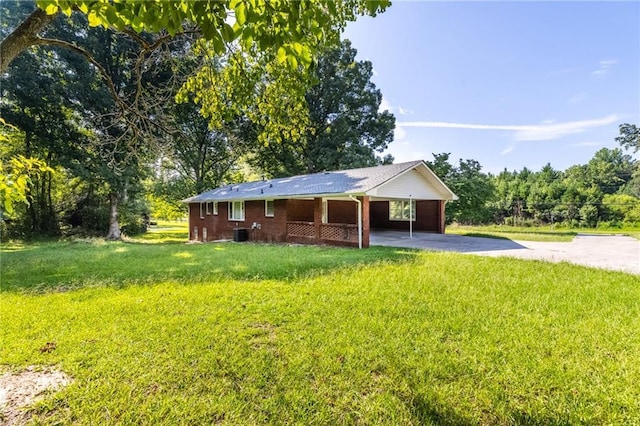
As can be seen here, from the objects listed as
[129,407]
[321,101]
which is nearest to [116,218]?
[321,101]

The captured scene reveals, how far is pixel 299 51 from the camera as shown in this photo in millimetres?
2291

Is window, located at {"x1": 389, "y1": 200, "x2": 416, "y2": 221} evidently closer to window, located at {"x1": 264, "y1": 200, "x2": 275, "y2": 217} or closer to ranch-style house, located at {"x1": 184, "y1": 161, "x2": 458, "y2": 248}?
ranch-style house, located at {"x1": 184, "y1": 161, "x2": 458, "y2": 248}

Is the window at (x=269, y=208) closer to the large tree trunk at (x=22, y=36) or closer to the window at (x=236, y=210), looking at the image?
the window at (x=236, y=210)

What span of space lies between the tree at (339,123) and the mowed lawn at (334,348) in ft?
71.2

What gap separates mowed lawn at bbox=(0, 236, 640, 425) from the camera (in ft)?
8.29

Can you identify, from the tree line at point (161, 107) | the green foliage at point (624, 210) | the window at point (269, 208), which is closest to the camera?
the tree line at point (161, 107)

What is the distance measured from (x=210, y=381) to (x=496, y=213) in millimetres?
30324

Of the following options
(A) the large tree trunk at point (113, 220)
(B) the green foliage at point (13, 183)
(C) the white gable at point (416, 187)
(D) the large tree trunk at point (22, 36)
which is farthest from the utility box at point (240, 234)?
(D) the large tree trunk at point (22, 36)

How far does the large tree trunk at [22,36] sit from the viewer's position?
269 cm

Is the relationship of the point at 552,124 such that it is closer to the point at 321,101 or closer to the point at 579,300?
the point at 321,101

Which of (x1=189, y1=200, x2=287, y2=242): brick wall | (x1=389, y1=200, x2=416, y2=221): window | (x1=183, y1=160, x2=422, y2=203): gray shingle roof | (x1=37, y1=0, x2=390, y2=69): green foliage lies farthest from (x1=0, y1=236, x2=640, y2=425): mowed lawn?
(x1=389, y1=200, x2=416, y2=221): window

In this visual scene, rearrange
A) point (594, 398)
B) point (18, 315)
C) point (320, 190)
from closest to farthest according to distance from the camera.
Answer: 1. point (594, 398)
2. point (18, 315)
3. point (320, 190)

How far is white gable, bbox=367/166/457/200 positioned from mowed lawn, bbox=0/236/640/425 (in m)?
8.27

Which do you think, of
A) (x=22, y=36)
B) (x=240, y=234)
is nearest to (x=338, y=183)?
(x=240, y=234)
